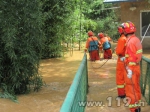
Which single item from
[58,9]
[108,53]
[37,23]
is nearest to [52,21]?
[58,9]

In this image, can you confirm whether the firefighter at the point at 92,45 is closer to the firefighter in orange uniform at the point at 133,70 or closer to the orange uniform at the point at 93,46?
the orange uniform at the point at 93,46

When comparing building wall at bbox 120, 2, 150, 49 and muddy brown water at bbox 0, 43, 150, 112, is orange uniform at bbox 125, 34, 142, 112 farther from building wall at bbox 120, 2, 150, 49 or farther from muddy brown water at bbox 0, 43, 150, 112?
building wall at bbox 120, 2, 150, 49

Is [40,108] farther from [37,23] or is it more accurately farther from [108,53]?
[108,53]

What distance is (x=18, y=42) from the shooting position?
728 centimetres

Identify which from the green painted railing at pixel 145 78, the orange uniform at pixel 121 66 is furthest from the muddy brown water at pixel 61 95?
the green painted railing at pixel 145 78

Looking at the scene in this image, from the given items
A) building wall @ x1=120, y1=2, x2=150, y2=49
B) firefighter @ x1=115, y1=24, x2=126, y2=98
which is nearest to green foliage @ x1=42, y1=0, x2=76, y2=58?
building wall @ x1=120, y1=2, x2=150, y2=49

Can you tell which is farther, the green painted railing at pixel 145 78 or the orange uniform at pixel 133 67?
the green painted railing at pixel 145 78

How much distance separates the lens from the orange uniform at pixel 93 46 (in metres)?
12.2

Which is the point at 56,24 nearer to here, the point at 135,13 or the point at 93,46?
the point at 93,46

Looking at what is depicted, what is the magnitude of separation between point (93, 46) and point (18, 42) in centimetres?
573

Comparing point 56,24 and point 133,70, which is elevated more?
point 56,24

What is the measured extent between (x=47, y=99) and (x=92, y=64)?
5.69 meters

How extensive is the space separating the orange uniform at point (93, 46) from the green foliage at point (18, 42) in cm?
477

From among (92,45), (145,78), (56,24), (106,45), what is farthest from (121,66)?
(56,24)
